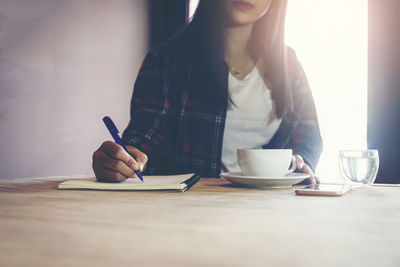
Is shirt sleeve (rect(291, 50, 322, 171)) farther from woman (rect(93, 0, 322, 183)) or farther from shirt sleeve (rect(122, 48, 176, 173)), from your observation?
shirt sleeve (rect(122, 48, 176, 173))

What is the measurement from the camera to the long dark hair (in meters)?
1.55

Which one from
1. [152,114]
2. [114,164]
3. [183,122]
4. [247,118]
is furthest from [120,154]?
[247,118]

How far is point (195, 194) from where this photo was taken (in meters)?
0.67

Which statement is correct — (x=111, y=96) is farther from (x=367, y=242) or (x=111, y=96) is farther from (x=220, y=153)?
(x=367, y=242)

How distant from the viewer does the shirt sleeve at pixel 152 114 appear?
1.28 meters

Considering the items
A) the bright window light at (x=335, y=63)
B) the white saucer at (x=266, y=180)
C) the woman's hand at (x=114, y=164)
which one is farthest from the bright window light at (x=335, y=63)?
the woman's hand at (x=114, y=164)

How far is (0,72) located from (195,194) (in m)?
1.57

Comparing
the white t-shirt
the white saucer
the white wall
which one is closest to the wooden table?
the white saucer

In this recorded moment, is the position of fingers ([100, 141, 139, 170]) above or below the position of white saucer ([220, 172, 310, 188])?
above

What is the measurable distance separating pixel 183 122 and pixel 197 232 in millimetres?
1215

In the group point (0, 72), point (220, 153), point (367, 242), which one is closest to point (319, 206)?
point (367, 242)

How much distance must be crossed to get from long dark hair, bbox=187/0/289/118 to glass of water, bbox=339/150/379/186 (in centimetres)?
76

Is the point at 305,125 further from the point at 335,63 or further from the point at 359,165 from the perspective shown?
the point at 335,63

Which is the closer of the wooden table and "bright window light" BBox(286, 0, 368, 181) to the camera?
the wooden table
